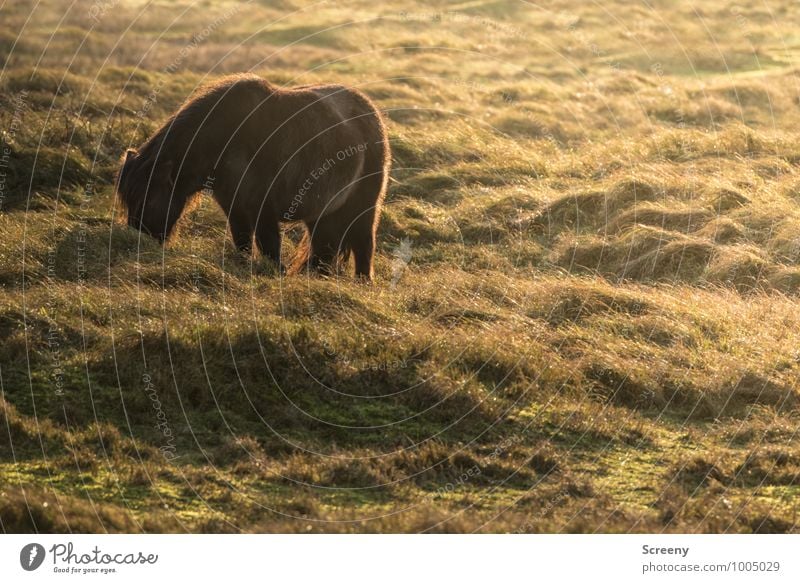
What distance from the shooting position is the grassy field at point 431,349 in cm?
733

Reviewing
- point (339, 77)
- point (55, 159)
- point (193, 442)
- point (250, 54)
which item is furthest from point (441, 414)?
point (250, 54)

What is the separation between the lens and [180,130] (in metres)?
11.1

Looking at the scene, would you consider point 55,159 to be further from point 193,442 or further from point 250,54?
point 250,54

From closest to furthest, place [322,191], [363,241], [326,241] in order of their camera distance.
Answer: [322,191] < [326,241] < [363,241]

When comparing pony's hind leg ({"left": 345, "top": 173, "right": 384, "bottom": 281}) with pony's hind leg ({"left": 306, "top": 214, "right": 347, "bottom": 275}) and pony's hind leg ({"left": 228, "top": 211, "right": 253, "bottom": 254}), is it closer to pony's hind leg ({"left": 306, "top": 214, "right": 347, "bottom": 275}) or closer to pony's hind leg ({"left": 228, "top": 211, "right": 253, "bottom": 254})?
pony's hind leg ({"left": 306, "top": 214, "right": 347, "bottom": 275})

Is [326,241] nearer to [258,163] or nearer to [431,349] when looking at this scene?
[258,163]

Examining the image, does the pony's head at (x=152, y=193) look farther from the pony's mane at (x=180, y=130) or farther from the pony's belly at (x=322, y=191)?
the pony's belly at (x=322, y=191)

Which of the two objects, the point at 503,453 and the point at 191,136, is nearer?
the point at 503,453

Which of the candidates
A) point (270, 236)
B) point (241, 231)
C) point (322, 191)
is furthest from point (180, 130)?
point (322, 191)

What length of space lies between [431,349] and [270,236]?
280 cm

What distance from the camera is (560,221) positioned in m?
14.8

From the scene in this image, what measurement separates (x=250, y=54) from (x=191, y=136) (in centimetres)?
1734

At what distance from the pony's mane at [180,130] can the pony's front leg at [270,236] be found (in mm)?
1068

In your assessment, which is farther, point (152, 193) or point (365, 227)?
point (365, 227)
